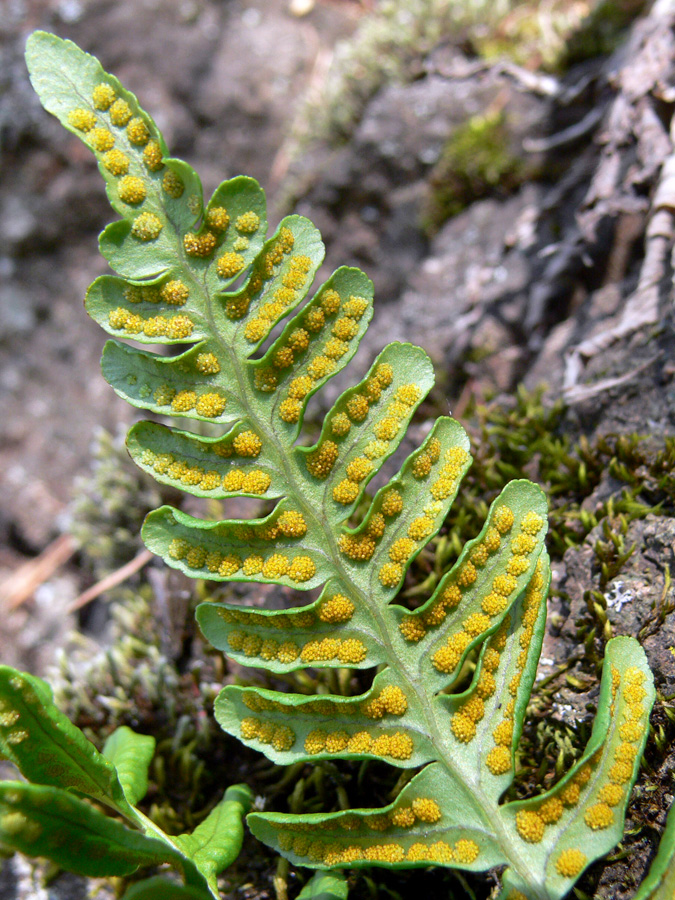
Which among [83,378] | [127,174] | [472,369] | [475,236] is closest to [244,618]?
[127,174]

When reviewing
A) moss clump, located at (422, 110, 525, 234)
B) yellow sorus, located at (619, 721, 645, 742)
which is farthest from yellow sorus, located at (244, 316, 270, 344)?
Result: moss clump, located at (422, 110, 525, 234)

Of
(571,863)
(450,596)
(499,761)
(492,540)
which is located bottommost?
(571,863)

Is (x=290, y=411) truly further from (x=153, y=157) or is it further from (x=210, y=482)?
(x=153, y=157)

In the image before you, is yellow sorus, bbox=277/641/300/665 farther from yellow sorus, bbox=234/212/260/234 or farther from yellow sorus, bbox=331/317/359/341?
yellow sorus, bbox=234/212/260/234

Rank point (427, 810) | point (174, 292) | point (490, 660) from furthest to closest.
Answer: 1. point (174, 292)
2. point (490, 660)
3. point (427, 810)

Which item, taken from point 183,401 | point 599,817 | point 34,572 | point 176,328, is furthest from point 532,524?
point 34,572

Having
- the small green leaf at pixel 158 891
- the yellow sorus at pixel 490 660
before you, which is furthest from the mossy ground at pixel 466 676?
the small green leaf at pixel 158 891

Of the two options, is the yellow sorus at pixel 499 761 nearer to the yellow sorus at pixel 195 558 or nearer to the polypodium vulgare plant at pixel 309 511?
the polypodium vulgare plant at pixel 309 511
